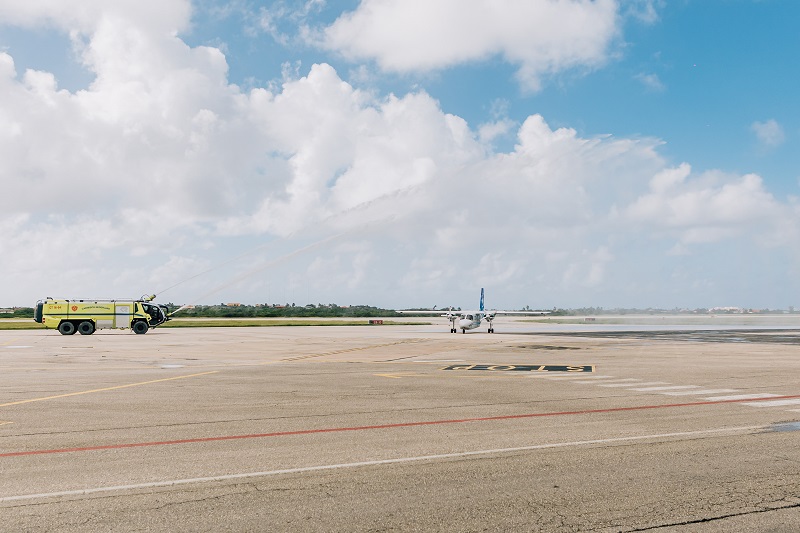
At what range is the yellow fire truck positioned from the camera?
54.7 meters

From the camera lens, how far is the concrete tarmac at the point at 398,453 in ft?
23.9

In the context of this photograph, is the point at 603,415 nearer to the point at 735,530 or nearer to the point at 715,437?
the point at 715,437

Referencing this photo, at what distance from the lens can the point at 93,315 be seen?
56094 millimetres

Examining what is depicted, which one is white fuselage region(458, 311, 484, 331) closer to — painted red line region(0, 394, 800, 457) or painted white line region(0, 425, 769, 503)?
painted red line region(0, 394, 800, 457)

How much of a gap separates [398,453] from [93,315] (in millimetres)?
53784

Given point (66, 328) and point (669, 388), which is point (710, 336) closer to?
point (669, 388)

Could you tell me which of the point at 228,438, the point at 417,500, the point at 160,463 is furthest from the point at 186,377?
the point at 417,500

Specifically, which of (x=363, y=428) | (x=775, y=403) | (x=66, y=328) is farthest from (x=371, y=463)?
(x=66, y=328)

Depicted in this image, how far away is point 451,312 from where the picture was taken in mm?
64750

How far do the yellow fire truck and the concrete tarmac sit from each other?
35.7 metres

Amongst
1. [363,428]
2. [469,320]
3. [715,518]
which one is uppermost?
[469,320]

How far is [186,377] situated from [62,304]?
3937cm

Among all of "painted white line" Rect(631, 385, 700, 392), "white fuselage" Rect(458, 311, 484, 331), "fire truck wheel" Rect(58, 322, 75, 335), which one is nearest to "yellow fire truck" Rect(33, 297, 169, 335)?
"fire truck wheel" Rect(58, 322, 75, 335)

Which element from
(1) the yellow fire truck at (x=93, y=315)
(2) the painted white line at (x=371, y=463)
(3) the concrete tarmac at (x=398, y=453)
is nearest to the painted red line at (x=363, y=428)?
(3) the concrete tarmac at (x=398, y=453)
